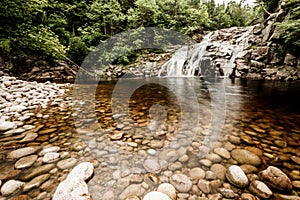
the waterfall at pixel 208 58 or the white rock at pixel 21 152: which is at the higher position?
the waterfall at pixel 208 58

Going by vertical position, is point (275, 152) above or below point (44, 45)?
A: below

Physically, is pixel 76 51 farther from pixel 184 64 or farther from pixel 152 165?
pixel 152 165

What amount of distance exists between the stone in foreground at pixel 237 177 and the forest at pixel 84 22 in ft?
24.1

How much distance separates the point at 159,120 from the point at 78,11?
49.8 feet

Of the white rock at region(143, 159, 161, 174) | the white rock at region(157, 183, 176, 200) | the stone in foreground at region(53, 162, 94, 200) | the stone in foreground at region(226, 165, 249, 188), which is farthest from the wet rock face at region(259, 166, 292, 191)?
the stone in foreground at region(53, 162, 94, 200)

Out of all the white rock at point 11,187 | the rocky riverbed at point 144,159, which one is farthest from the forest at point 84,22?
the white rock at point 11,187

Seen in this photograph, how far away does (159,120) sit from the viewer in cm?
248

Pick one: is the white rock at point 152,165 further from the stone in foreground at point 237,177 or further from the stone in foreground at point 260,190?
the stone in foreground at point 260,190

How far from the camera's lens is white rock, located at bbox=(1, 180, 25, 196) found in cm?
102

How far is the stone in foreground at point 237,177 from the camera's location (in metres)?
1.12

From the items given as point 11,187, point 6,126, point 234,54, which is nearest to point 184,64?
point 234,54

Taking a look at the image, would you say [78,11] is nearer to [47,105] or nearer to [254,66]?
[47,105]

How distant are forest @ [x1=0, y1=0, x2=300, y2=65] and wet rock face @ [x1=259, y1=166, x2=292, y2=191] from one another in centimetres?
754

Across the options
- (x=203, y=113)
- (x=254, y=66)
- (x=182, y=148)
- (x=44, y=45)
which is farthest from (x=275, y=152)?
(x=254, y=66)
